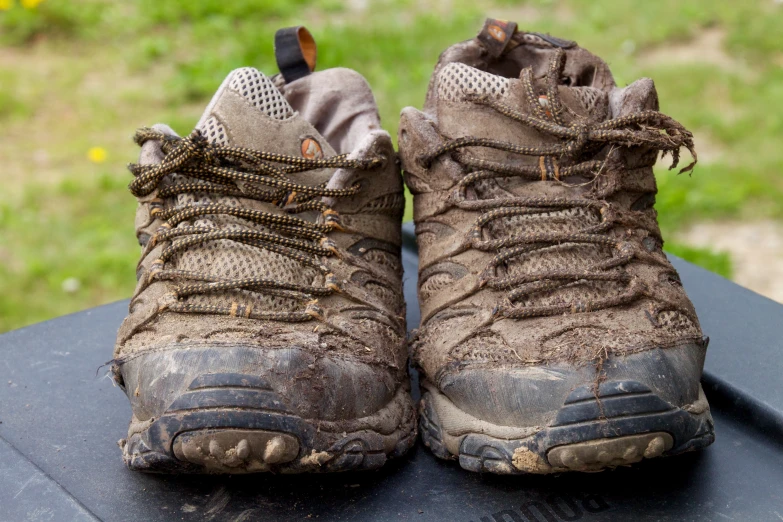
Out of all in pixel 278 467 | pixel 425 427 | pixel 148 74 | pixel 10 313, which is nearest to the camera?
pixel 278 467

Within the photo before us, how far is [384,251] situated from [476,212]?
0.14 meters

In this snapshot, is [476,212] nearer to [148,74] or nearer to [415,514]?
[415,514]

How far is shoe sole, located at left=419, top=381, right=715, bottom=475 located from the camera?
2.59 ft

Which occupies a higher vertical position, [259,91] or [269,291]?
[259,91]

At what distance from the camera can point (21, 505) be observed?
0.89m

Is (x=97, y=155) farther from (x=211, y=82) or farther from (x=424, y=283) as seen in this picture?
(x=424, y=283)

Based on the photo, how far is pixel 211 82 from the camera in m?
2.93

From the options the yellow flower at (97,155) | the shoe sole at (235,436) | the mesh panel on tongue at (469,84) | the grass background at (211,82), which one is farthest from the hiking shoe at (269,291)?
the yellow flower at (97,155)

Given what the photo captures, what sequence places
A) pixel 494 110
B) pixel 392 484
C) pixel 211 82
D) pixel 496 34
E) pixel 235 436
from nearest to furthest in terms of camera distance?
1. pixel 235 436
2. pixel 392 484
3. pixel 494 110
4. pixel 496 34
5. pixel 211 82

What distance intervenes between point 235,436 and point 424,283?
362 millimetres

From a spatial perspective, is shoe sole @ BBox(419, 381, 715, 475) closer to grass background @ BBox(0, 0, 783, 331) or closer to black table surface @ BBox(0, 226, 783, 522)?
black table surface @ BBox(0, 226, 783, 522)

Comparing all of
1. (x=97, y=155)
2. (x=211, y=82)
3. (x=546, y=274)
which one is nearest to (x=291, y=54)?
(x=546, y=274)

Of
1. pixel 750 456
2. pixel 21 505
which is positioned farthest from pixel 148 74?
pixel 750 456

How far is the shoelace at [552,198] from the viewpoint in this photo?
93 centimetres
